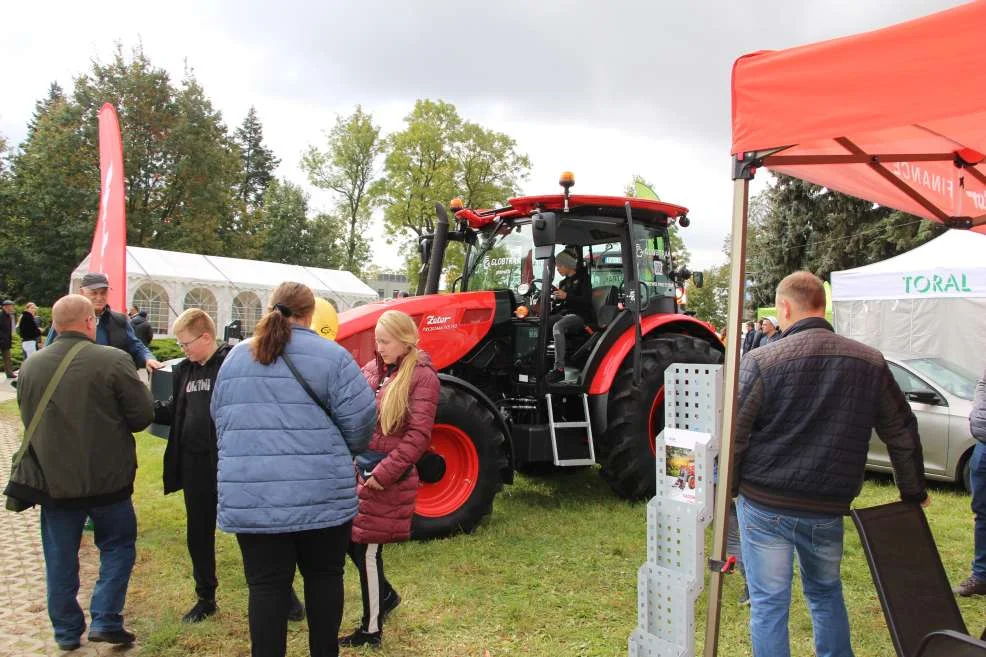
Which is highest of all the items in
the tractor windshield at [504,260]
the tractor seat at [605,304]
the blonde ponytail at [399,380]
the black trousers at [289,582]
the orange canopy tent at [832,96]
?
the orange canopy tent at [832,96]

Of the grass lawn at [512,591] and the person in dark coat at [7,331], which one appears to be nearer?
the grass lawn at [512,591]

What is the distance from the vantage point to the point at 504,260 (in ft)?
18.6

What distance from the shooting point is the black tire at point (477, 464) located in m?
4.60

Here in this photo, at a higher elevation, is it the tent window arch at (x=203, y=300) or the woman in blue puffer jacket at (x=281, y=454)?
the tent window arch at (x=203, y=300)

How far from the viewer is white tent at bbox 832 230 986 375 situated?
9.98 metres

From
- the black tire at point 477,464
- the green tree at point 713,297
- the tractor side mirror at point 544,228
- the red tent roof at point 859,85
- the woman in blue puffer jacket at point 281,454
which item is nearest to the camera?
the red tent roof at point 859,85

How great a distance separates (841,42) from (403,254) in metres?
29.6

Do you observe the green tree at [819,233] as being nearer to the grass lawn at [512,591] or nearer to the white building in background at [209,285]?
the white building in background at [209,285]

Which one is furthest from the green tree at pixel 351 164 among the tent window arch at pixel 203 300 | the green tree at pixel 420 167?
the tent window arch at pixel 203 300

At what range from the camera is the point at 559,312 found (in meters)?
5.57

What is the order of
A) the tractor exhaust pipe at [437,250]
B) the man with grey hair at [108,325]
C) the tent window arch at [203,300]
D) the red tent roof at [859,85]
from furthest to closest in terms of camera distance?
the tent window arch at [203,300], the tractor exhaust pipe at [437,250], the man with grey hair at [108,325], the red tent roof at [859,85]

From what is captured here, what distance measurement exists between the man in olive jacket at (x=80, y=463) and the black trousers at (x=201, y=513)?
0.28 meters

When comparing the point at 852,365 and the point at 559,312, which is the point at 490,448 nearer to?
the point at 559,312

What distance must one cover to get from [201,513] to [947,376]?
21.7 ft
